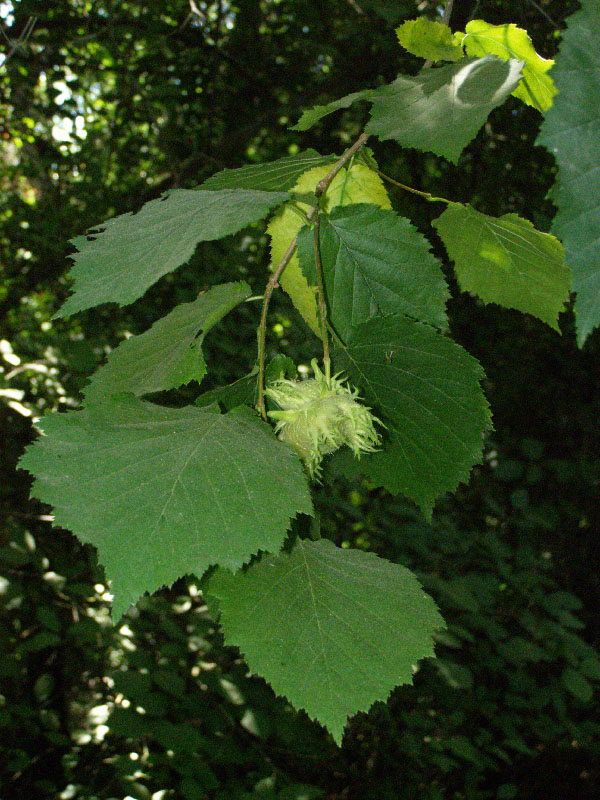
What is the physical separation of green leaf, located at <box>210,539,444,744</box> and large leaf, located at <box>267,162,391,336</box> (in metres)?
0.49

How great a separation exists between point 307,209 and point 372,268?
220 mm

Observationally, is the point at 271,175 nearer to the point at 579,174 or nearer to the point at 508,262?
the point at 508,262

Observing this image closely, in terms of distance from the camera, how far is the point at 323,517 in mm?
2473

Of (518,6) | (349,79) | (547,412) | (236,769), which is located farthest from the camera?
(547,412)

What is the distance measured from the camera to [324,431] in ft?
3.05

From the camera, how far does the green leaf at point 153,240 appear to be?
0.86m

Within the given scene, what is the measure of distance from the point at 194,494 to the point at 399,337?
44 centimetres

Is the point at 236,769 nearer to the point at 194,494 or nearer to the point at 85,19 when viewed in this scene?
the point at 194,494

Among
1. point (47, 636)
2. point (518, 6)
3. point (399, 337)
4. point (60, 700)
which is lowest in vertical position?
point (60, 700)

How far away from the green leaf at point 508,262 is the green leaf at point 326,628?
539mm

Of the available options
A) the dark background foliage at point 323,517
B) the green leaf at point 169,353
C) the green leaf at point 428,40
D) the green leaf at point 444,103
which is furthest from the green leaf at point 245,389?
the dark background foliage at point 323,517

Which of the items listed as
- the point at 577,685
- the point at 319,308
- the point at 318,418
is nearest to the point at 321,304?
the point at 319,308

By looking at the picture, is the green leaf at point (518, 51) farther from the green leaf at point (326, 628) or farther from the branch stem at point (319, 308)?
the green leaf at point (326, 628)

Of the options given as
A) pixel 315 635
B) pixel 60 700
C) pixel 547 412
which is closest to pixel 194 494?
pixel 315 635
